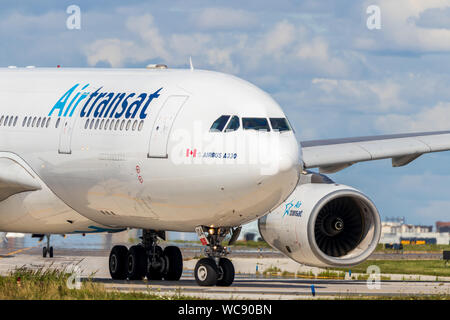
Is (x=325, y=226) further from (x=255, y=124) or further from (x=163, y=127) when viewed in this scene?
(x=163, y=127)

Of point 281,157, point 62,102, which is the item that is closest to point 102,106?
point 62,102

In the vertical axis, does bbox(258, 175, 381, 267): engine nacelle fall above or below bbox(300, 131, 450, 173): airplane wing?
below

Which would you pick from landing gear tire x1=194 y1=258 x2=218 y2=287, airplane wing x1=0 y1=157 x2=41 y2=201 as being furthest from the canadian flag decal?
airplane wing x1=0 y1=157 x2=41 y2=201

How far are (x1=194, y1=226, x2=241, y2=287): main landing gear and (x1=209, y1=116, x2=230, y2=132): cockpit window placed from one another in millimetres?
2459

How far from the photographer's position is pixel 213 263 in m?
24.7

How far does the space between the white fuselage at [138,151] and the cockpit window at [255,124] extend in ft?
0.45

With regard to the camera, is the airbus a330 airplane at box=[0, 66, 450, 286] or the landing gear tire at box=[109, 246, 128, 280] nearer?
the airbus a330 airplane at box=[0, 66, 450, 286]

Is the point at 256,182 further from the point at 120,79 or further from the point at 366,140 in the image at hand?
the point at 366,140

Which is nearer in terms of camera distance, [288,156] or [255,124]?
[288,156]

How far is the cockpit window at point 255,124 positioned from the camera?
2350 centimetres

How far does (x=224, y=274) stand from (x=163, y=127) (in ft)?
11.4

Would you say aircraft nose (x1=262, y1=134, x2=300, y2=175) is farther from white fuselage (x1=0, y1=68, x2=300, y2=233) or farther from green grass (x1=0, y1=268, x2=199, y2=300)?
green grass (x1=0, y1=268, x2=199, y2=300)

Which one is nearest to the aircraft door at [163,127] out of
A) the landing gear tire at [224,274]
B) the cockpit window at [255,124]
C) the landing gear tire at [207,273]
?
the cockpit window at [255,124]

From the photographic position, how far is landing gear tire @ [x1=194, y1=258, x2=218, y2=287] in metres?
24.5
